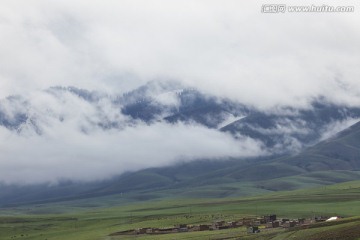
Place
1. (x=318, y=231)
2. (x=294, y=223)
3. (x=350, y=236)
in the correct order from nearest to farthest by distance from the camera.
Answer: (x=350, y=236) → (x=318, y=231) → (x=294, y=223)

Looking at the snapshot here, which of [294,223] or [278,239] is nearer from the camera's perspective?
[278,239]

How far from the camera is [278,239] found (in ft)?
505

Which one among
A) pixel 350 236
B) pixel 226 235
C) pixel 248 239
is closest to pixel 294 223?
pixel 226 235

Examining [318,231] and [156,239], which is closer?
[318,231]

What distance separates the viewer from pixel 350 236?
13325cm

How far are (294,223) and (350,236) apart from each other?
64938 mm

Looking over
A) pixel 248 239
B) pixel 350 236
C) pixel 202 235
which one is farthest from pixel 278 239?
pixel 202 235

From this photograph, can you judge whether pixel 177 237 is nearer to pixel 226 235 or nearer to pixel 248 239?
pixel 226 235

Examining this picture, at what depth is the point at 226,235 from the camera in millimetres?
181625

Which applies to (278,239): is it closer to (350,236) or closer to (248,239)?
(248,239)

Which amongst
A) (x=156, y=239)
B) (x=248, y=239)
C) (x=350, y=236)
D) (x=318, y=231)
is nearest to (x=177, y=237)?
(x=156, y=239)

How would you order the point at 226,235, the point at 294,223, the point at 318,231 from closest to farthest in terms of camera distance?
1. the point at 318,231
2. the point at 226,235
3. the point at 294,223

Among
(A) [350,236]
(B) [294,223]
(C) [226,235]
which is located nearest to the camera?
(A) [350,236]

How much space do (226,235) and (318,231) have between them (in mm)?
34912
